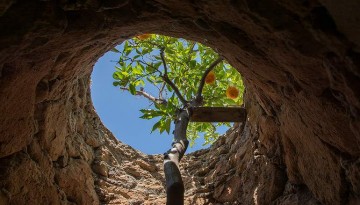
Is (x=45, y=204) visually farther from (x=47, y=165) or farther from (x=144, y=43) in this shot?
(x=144, y=43)

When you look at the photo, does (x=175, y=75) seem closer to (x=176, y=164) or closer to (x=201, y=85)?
(x=201, y=85)

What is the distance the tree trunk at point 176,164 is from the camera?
2.13m

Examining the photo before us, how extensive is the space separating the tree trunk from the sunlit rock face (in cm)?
66

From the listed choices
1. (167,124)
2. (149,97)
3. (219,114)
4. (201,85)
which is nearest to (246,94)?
(219,114)

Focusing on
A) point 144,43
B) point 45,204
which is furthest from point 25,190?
point 144,43

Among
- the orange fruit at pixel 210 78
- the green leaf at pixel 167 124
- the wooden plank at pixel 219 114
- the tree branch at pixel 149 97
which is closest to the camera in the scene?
the wooden plank at pixel 219 114

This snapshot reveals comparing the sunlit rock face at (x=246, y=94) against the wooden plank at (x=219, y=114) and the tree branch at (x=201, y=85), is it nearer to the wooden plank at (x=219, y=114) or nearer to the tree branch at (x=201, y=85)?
the wooden plank at (x=219, y=114)

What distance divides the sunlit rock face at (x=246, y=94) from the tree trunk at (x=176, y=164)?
0.66 meters

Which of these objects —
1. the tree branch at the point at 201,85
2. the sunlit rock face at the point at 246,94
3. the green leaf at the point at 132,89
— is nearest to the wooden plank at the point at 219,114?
the sunlit rock face at the point at 246,94

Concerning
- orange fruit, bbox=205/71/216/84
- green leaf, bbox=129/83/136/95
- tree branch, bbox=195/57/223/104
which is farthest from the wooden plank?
green leaf, bbox=129/83/136/95

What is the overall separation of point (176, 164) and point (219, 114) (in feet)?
3.84

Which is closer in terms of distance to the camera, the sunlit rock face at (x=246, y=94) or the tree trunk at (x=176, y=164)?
the sunlit rock face at (x=246, y=94)

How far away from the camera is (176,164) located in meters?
2.52

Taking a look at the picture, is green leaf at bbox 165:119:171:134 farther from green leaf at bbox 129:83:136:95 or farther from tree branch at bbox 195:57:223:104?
green leaf at bbox 129:83:136:95
